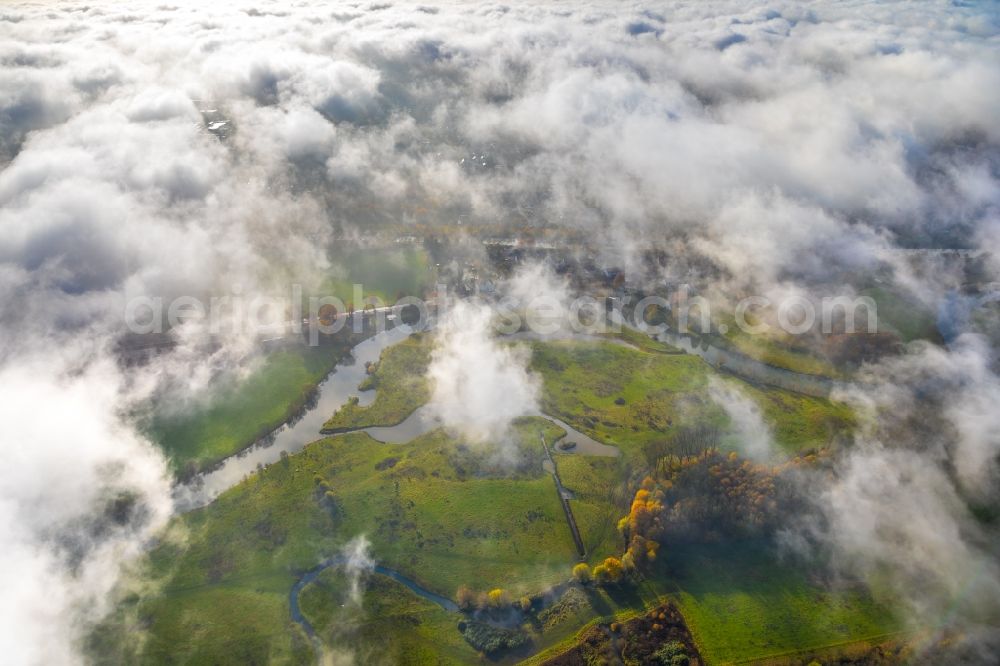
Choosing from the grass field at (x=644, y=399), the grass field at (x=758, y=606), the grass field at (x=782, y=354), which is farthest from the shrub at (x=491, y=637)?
the grass field at (x=782, y=354)

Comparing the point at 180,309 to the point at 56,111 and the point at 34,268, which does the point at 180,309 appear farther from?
the point at 56,111

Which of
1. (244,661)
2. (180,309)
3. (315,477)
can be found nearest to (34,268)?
(180,309)

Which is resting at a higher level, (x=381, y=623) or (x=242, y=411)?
(x=381, y=623)

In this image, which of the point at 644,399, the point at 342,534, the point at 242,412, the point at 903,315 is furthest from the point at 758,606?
the point at 903,315

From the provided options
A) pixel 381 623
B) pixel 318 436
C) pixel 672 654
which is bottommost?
pixel 318 436

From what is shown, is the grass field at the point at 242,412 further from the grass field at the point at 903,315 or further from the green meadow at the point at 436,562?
the grass field at the point at 903,315

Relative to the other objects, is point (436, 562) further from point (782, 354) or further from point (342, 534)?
point (782, 354)

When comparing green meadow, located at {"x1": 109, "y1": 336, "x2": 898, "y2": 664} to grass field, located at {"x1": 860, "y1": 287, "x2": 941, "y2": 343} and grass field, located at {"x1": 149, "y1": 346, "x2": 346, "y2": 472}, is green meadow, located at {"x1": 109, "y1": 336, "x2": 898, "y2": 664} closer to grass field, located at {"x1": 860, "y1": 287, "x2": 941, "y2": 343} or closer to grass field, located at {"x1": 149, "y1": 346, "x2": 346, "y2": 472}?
grass field, located at {"x1": 149, "y1": 346, "x2": 346, "y2": 472}
